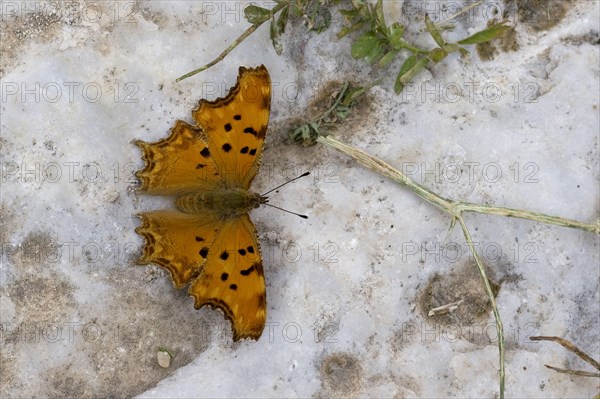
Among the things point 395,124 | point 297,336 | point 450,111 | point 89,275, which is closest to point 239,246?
point 297,336

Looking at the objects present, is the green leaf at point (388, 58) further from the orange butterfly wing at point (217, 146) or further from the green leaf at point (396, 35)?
the orange butterfly wing at point (217, 146)

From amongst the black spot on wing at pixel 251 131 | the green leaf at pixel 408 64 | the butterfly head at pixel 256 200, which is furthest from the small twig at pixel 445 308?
the black spot on wing at pixel 251 131

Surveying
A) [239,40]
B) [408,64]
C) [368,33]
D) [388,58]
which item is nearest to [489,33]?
[408,64]

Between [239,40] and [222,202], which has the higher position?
[239,40]

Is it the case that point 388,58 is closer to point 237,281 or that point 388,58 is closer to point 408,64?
point 408,64

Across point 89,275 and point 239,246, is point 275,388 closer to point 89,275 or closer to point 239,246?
point 239,246
